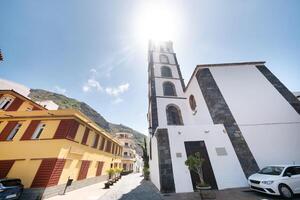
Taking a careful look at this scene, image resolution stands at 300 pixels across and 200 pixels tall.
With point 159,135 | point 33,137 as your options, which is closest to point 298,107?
point 159,135

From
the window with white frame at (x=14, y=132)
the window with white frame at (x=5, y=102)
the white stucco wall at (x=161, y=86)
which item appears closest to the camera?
the window with white frame at (x=14, y=132)

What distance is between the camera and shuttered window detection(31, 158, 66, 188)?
26.7 ft

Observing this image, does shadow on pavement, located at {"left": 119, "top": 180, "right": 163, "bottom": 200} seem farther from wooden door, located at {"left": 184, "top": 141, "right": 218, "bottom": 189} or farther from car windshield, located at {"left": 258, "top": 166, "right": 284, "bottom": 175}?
car windshield, located at {"left": 258, "top": 166, "right": 284, "bottom": 175}

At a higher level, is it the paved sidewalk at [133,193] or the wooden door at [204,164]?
the wooden door at [204,164]

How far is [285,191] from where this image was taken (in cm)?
542

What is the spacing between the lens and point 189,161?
639cm

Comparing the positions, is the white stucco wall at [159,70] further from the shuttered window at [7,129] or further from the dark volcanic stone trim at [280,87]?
the shuttered window at [7,129]

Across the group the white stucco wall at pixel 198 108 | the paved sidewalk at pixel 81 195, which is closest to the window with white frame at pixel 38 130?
the paved sidewalk at pixel 81 195

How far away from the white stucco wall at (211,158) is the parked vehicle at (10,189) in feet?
29.2

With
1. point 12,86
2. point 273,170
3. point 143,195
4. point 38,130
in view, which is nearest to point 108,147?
point 38,130

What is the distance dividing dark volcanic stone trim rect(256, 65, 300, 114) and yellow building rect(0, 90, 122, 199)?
56.8 ft

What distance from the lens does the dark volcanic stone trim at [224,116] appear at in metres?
7.80

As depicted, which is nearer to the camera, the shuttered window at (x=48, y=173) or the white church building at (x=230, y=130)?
the white church building at (x=230, y=130)

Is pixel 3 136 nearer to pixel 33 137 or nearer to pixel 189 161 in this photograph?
pixel 33 137
